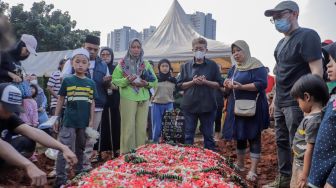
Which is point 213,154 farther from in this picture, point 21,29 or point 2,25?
point 21,29

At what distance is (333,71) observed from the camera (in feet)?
9.66

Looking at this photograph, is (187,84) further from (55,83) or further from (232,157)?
(55,83)

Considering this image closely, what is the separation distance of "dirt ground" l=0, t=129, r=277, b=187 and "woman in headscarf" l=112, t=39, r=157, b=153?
0.84 meters

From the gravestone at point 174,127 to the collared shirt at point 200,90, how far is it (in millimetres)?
408

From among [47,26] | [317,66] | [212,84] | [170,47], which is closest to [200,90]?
[212,84]

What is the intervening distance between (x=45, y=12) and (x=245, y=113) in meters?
25.1

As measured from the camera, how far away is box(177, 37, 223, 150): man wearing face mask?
636 cm

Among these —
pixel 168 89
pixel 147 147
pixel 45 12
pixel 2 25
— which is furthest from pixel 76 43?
pixel 2 25

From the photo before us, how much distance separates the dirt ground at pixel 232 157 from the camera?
4941 millimetres

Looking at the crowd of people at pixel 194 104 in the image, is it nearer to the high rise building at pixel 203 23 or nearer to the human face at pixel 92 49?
the human face at pixel 92 49

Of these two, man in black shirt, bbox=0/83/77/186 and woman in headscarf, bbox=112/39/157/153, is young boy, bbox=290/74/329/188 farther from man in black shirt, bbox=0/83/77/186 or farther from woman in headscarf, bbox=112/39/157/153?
woman in headscarf, bbox=112/39/157/153

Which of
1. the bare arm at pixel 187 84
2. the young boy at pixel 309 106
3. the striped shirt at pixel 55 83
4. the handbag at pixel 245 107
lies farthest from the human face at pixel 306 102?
the striped shirt at pixel 55 83

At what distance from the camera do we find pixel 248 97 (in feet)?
18.6

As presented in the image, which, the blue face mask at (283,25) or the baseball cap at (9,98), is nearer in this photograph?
the baseball cap at (9,98)
